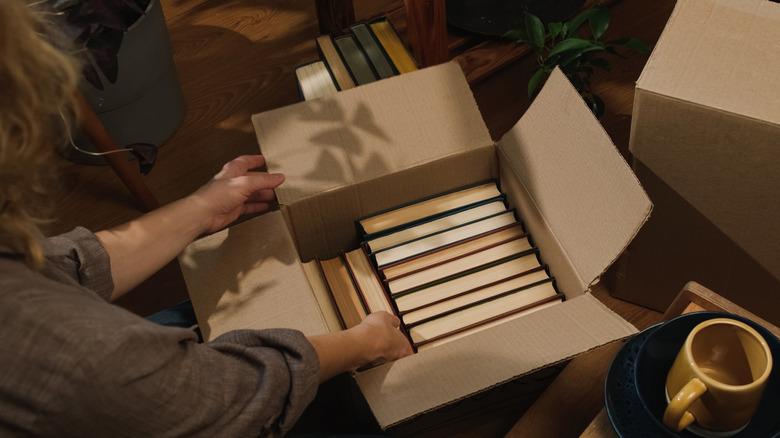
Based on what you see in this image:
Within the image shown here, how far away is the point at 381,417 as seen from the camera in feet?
2.88

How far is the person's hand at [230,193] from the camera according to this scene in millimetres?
1124

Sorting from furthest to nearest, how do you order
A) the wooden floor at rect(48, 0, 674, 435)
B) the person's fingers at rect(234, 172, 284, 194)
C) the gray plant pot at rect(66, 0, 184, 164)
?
the wooden floor at rect(48, 0, 674, 435) < the gray plant pot at rect(66, 0, 184, 164) < the person's fingers at rect(234, 172, 284, 194)

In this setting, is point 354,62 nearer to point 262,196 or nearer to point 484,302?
point 262,196

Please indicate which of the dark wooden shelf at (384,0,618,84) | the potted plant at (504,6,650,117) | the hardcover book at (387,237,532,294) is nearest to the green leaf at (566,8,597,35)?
the potted plant at (504,6,650,117)

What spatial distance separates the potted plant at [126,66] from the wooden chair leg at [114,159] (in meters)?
0.07

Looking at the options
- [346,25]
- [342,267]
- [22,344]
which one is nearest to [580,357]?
[342,267]

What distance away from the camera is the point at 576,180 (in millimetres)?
1058

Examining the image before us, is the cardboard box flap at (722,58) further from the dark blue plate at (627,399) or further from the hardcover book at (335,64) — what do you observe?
the hardcover book at (335,64)

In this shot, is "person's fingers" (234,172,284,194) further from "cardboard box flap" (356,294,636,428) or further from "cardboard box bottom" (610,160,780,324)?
"cardboard box bottom" (610,160,780,324)

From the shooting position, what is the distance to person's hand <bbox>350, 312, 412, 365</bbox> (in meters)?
0.97

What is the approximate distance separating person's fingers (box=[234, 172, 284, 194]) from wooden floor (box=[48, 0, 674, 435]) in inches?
25.7

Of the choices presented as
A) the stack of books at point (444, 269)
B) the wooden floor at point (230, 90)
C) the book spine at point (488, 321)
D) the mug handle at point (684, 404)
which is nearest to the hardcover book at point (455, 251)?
the stack of books at point (444, 269)

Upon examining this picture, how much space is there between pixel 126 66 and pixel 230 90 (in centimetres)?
47

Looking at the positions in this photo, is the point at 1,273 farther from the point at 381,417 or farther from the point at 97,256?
the point at 381,417
